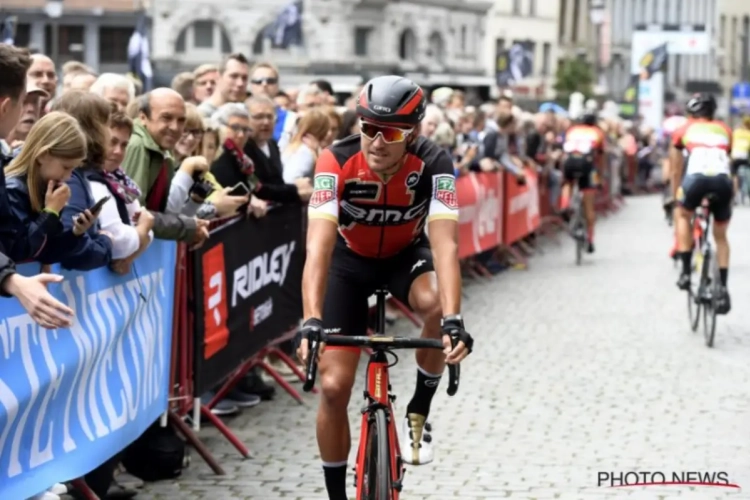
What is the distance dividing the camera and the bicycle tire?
19.2 feet

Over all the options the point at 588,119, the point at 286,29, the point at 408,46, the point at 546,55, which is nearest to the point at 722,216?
the point at 588,119

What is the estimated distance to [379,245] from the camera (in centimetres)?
693

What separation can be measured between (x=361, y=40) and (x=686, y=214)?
7245 centimetres

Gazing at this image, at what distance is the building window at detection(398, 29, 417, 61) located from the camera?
292ft

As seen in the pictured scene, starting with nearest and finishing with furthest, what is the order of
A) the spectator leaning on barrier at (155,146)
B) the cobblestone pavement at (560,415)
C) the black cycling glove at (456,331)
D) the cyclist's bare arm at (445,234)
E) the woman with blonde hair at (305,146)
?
the black cycling glove at (456,331) → the cyclist's bare arm at (445,234) → the cobblestone pavement at (560,415) → the spectator leaning on barrier at (155,146) → the woman with blonde hair at (305,146)

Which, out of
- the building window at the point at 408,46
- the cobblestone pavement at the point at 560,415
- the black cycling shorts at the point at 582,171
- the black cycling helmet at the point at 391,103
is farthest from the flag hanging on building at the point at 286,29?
the black cycling helmet at the point at 391,103

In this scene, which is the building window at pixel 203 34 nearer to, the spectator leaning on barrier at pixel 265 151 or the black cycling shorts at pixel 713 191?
the black cycling shorts at pixel 713 191

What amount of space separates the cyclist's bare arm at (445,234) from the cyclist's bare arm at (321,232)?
1.35ft

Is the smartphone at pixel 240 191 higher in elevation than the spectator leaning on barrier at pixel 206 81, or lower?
lower

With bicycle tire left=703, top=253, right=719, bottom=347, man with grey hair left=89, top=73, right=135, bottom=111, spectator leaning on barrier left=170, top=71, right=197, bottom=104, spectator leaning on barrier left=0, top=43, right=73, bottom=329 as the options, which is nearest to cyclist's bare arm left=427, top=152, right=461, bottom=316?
spectator leaning on barrier left=0, top=43, right=73, bottom=329

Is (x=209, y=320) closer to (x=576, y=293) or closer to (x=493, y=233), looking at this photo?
(x=576, y=293)

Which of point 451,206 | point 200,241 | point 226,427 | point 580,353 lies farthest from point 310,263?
point 580,353

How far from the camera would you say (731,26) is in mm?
125938

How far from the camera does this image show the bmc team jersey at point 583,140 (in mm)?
22203
